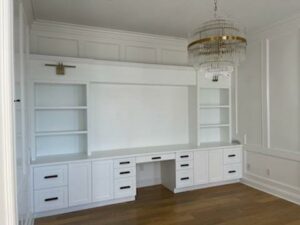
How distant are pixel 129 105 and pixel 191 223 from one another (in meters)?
2.20

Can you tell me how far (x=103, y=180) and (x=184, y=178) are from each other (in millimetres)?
1441

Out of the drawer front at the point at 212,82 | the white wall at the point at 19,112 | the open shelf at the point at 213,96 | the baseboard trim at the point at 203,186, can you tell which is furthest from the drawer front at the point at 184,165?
the white wall at the point at 19,112

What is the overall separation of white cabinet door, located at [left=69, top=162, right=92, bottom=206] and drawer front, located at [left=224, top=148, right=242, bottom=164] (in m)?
2.58

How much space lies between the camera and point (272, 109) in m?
4.02

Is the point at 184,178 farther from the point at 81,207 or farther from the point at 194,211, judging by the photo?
the point at 81,207

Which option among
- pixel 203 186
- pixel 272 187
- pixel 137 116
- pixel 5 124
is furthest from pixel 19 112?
Answer: pixel 272 187

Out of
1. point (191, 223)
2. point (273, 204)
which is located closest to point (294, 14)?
point (273, 204)

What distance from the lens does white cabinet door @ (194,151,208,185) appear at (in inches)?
167

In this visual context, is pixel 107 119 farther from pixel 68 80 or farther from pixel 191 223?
pixel 191 223

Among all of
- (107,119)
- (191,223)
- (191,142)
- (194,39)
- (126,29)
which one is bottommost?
(191,223)

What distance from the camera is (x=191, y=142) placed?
15.4 ft

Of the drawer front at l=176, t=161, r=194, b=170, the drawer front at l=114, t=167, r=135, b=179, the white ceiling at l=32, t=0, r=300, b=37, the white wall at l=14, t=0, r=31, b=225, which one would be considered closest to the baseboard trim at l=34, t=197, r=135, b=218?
the drawer front at l=114, t=167, r=135, b=179

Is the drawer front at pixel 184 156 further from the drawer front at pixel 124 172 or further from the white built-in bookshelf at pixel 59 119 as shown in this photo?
the white built-in bookshelf at pixel 59 119

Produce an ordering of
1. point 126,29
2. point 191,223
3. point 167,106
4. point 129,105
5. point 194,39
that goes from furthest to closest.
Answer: point 167,106, point 129,105, point 126,29, point 191,223, point 194,39
